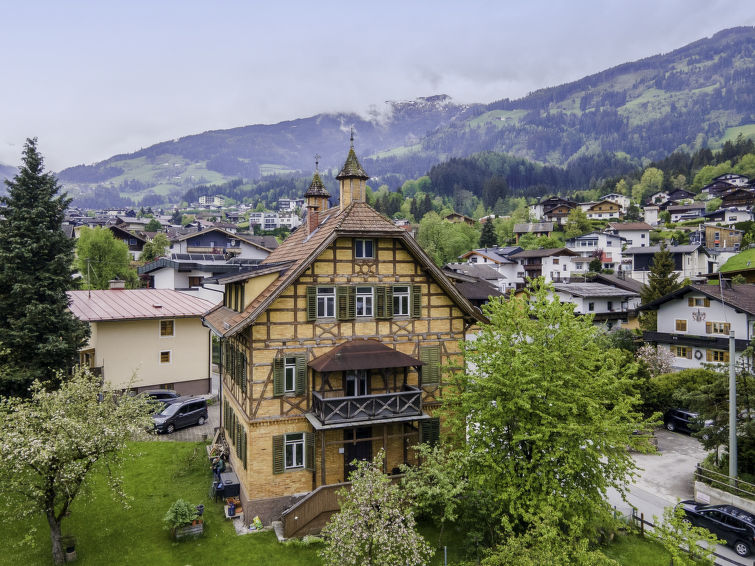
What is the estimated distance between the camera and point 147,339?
1463 inches

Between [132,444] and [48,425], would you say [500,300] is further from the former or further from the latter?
[132,444]

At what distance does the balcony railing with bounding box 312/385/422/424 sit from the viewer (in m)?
20.6

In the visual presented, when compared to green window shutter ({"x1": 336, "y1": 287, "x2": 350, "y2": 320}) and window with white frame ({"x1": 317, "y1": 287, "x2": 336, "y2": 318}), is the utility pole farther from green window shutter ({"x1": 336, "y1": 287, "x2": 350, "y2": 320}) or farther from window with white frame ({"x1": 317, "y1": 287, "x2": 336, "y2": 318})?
window with white frame ({"x1": 317, "y1": 287, "x2": 336, "y2": 318})

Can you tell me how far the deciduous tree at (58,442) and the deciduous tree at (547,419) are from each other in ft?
40.7

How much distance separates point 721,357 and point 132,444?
46.4m

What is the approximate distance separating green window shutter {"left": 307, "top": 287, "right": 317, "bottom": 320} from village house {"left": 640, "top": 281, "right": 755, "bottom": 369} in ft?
117

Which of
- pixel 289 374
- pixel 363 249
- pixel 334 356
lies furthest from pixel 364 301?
pixel 289 374

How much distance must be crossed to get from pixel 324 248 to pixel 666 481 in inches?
910

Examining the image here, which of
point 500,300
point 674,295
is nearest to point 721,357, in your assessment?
point 674,295

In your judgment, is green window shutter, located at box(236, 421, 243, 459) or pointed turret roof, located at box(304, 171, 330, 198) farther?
pointed turret roof, located at box(304, 171, 330, 198)

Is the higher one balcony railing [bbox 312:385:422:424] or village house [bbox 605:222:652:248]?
village house [bbox 605:222:652:248]

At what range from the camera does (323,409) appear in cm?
2047

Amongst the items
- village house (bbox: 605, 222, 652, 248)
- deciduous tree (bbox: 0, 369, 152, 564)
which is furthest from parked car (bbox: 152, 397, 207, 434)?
village house (bbox: 605, 222, 652, 248)

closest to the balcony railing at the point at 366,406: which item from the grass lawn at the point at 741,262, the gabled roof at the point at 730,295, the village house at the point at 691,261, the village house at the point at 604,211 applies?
the gabled roof at the point at 730,295
